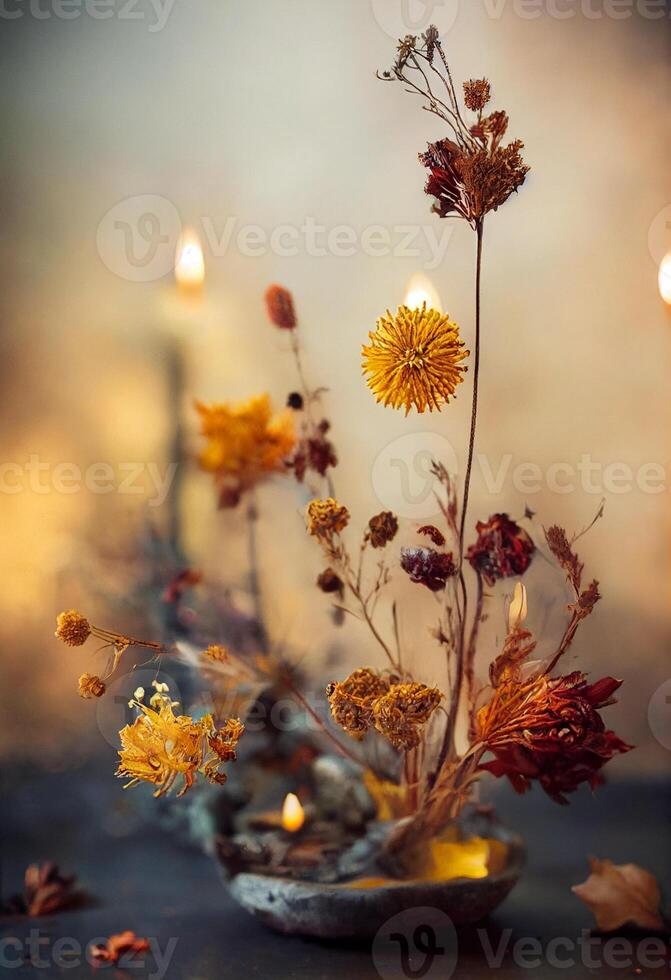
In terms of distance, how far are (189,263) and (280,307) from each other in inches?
3.8

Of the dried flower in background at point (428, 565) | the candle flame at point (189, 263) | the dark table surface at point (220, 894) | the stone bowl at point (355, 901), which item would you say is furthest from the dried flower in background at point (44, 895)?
the candle flame at point (189, 263)

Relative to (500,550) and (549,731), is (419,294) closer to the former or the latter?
(500,550)

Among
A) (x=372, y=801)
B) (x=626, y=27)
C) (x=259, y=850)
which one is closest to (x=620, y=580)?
(x=372, y=801)

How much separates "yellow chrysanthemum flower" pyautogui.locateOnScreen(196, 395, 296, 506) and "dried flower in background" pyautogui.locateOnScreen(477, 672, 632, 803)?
0.32 m

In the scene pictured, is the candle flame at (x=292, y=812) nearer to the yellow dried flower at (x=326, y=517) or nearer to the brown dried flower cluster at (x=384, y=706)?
the brown dried flower cluster at (x=384, y=706)

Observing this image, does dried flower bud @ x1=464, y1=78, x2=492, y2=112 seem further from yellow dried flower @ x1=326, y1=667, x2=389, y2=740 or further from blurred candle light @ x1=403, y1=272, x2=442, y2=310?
yellow dried flower @ x1=326, y1=667, x2=389, y2=740

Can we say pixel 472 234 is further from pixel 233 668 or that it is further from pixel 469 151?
pixel 233 668

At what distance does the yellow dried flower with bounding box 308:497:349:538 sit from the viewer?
71 centimetres

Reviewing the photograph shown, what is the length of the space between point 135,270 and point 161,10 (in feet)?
0.81

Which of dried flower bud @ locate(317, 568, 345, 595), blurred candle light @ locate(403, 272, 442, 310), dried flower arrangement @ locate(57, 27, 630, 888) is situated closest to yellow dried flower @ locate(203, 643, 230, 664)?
dried flower arrangement @ locate(57, 27, 630, 888)

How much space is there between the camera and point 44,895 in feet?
2.65

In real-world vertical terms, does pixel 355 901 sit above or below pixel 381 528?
below

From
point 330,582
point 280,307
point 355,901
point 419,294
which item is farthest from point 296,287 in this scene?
point 355,901

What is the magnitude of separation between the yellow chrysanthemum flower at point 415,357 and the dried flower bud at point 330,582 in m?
0.18
